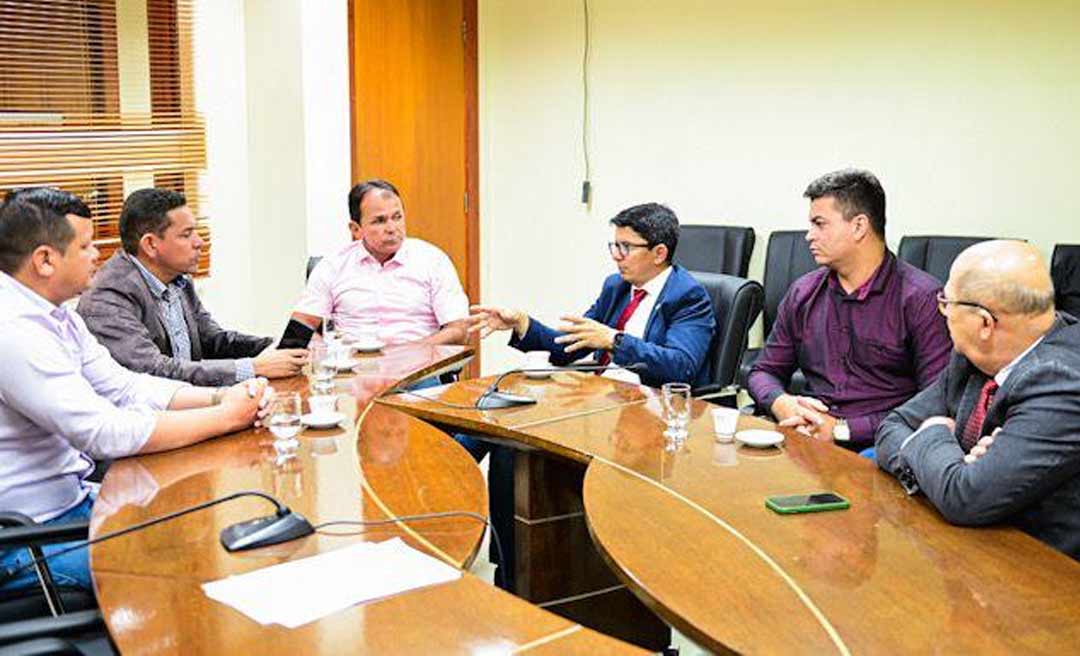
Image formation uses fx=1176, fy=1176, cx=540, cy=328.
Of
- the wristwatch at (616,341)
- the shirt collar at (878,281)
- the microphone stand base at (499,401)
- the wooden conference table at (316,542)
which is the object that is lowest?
the wooden conference table at (316,542)

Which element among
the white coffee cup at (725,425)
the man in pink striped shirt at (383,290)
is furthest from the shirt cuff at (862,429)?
the man in pink striped shirt at (383,290)

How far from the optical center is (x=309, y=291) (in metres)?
4.38

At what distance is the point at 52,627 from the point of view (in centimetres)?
188

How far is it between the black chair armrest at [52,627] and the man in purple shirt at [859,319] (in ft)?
6.16

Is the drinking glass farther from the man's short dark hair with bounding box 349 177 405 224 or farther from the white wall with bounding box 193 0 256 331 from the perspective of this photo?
the white wall with bounding box 193 0 256 331

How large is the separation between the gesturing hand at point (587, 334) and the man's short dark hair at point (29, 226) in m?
1.46

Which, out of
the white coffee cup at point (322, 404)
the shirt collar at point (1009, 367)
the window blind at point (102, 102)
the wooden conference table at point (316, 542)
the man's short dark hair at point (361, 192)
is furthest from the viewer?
the window blind at point (102, 102)

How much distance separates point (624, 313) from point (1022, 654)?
2275 millimetres

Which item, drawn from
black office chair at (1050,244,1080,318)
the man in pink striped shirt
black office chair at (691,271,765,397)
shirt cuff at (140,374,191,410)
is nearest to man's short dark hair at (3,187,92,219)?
shirt cuff at (140,374,191,410)

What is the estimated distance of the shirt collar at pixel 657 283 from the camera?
12.1ft

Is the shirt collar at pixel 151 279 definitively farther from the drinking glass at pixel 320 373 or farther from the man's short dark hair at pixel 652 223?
the man's short dark hair at pixel 652 223

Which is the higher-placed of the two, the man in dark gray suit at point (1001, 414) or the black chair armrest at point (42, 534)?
the man in dark gray suit at point (1001, 414)

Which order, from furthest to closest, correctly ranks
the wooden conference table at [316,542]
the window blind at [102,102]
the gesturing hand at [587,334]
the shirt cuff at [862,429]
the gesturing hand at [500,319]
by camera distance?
the window blind at [102,102] < the gesturing hand at [500,319] < the gesturing hand at [587,334] < the shirt cuff at [862,429] < the wooden conference table at [316,542]

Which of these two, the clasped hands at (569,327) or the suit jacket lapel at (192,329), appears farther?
the suit jacket lapel at (192,329)
